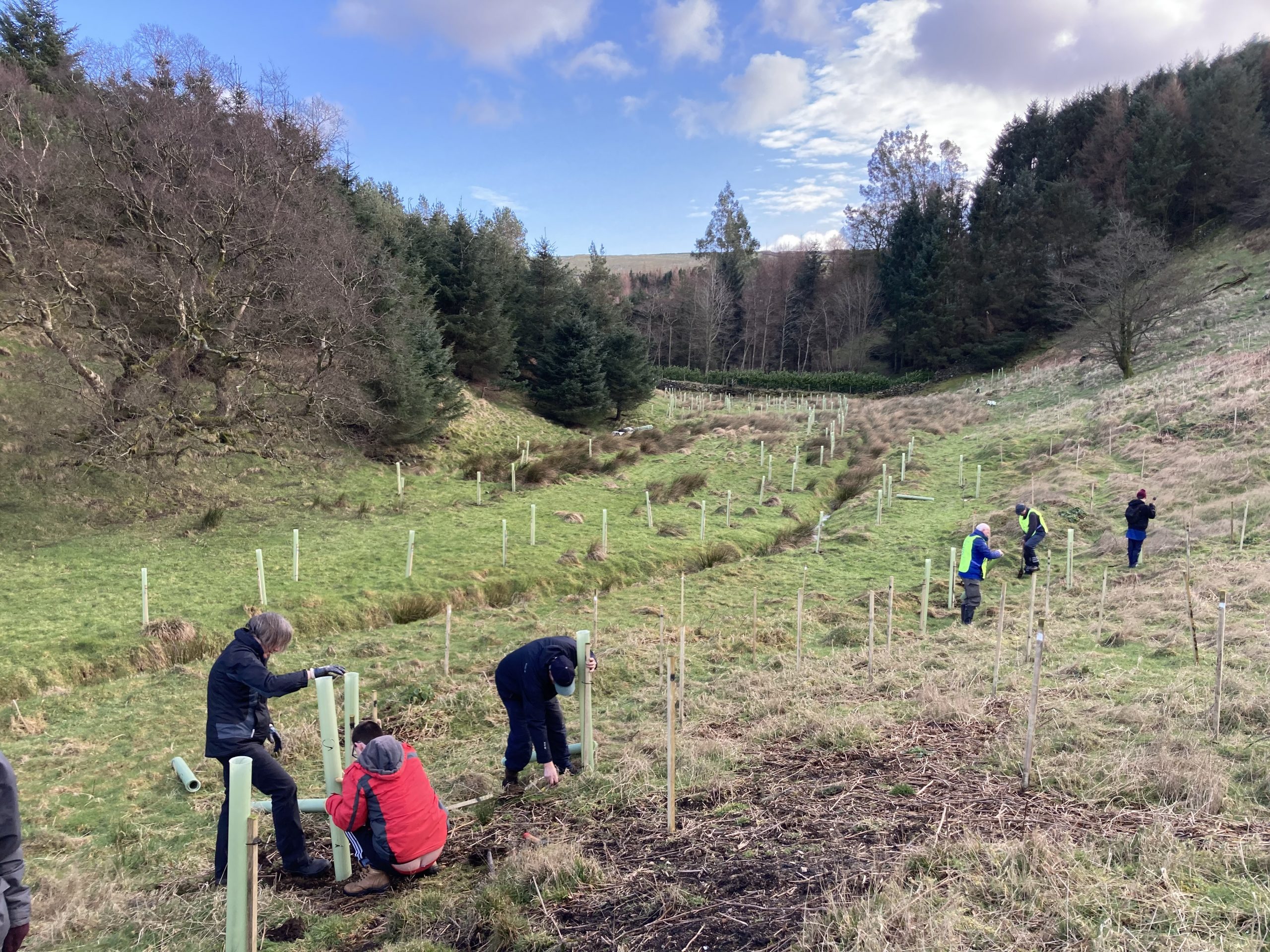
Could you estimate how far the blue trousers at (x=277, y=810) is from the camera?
16.6 ft

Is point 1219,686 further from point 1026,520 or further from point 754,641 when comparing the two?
point 1026,520

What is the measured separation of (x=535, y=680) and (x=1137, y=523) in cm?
1302

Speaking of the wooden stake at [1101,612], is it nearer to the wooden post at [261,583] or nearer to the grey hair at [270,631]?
the grey hair at [270,631]

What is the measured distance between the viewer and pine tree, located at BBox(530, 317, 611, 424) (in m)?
35.2

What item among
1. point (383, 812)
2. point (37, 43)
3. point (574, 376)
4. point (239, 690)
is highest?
point (37, 43)

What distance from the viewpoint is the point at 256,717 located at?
532cm

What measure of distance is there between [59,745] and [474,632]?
229 inches

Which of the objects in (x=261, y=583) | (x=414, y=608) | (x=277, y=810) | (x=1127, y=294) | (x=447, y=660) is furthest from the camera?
(x=1127, y=294)

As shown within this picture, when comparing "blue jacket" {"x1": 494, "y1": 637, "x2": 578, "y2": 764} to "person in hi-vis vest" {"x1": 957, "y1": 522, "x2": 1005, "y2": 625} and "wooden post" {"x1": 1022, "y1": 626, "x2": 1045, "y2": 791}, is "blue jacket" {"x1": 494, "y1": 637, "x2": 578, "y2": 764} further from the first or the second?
"person in hi-vis vest" {"x1": 957, "y1": 522, "x2": 1005, "y2": 625}

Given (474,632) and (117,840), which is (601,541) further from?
(117,840)

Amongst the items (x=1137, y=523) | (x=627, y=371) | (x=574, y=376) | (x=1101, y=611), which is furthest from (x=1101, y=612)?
(x=627, y=371)

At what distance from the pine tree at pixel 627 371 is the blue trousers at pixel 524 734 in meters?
30.6

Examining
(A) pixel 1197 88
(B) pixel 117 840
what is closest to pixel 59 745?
(B) pixel 117 840

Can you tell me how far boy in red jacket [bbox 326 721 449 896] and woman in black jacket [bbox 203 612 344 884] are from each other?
43cm
